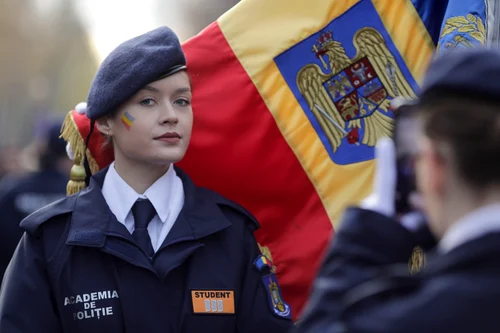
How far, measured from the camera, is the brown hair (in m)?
2.14

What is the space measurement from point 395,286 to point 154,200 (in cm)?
180

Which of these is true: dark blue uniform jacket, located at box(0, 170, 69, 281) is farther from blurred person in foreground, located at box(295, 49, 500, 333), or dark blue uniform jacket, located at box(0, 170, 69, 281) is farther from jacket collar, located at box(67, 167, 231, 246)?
blurred person in foreground, located at box(295, 49, 500, 333)

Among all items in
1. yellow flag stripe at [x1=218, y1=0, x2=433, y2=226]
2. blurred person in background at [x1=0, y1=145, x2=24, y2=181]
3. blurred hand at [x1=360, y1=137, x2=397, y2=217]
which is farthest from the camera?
blurred person in background at [x1=0, y1=145, x2=24, y2=181]

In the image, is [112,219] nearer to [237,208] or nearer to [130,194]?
[130,194]

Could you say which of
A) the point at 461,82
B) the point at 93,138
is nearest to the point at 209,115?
the point at 93,138

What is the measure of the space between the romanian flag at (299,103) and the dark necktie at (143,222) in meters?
0.53

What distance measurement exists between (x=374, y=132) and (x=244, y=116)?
59cm

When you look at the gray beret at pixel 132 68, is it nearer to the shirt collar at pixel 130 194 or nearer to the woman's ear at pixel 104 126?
the woman's ear at pixel 104 126

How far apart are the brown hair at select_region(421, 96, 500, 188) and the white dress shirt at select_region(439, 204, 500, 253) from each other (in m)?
0.06

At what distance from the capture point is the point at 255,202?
4.41 meters

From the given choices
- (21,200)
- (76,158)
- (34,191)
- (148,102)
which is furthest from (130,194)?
(34,191)

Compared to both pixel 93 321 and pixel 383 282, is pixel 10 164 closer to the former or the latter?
pixel 93 321

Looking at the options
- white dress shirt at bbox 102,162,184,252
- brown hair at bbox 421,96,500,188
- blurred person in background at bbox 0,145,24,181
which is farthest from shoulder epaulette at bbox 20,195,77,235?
blurred person in background at bbox 0,145,24,181

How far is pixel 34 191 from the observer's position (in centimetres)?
713
